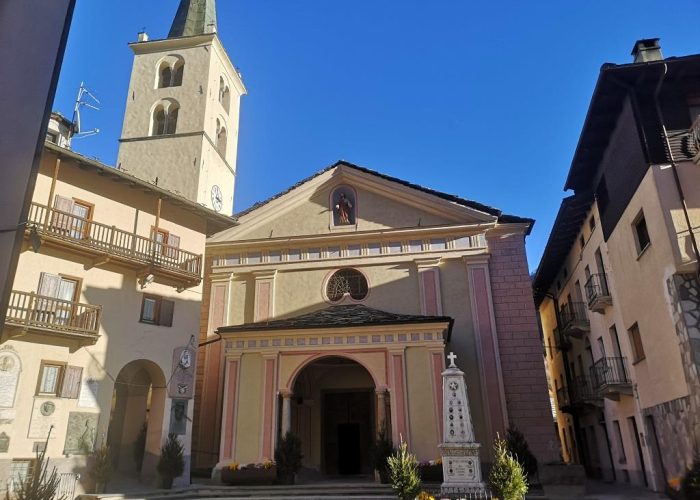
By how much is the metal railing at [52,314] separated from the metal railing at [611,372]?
58.1ft

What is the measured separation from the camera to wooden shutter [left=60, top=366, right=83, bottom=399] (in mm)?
15766

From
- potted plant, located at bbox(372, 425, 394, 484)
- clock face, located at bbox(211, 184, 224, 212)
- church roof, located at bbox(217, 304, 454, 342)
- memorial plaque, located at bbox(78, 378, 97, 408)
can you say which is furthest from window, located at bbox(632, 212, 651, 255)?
clock face, located at bbox(211, 184, 224, 212)

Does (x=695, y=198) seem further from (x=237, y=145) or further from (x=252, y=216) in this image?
(x=237, y=145)

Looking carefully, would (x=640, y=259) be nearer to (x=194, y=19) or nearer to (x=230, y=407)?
(x=230, y=407)

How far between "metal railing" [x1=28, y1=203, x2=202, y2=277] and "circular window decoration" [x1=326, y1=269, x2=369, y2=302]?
5.82 metres

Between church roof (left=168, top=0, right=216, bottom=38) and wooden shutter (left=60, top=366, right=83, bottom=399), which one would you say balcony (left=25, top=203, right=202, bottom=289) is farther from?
church roof (left=168, top=0, right=216, bottom=38)

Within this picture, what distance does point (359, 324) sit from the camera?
19219mm

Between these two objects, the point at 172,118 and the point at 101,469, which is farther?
the point at 172,118

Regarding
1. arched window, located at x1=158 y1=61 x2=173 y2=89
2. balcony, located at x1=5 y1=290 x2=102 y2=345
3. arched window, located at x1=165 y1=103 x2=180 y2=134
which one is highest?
arched window, located at x1=158 y1=61 x2=173 y2=89

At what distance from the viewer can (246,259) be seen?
24406mm

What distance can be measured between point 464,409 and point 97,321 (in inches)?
448

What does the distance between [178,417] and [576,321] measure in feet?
58.6

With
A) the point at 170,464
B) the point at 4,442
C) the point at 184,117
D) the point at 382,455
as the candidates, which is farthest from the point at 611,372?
the point at 184,117

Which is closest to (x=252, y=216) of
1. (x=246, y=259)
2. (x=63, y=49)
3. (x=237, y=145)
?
(x=246, y=259)
